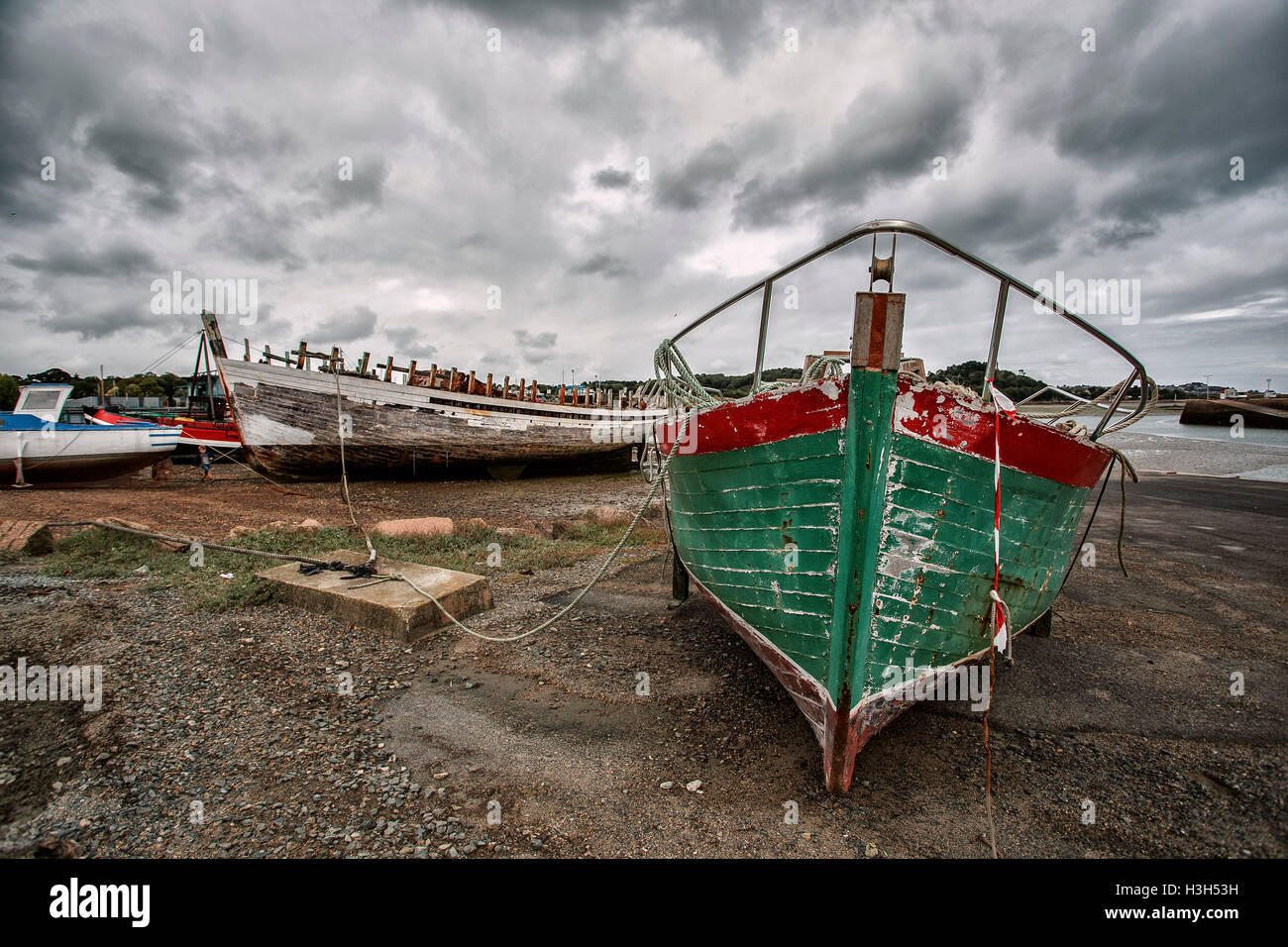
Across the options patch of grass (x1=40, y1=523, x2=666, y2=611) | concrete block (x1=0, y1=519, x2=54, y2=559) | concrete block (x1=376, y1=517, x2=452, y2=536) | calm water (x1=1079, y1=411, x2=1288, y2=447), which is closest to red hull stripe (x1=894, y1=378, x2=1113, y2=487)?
patch of grass (x1=40, y1=523, x2=666, y2=611)

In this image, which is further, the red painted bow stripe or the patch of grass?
the patch of grass

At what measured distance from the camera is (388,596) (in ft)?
16.1

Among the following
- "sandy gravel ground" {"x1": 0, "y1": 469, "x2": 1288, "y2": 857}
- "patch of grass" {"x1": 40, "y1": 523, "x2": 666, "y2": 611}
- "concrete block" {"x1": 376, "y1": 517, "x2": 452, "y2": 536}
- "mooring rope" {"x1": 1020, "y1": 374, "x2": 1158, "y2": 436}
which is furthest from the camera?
"concrete block" {"x1": 376, "y1": 517, "x2": 452, "y2": 536}

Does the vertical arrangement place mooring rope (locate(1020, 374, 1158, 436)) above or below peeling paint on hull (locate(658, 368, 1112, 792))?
above

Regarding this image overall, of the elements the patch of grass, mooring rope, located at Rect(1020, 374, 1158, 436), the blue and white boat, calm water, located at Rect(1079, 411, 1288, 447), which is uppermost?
calm water, located at Rect(1079, 411, 1288, 447)

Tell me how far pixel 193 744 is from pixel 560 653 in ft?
7.67

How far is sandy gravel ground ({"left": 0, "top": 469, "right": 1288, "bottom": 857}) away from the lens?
8.39 feet

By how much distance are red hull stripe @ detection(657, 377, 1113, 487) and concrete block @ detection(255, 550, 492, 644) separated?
286 centimetres

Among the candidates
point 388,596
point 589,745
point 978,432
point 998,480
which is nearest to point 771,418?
point 978,432

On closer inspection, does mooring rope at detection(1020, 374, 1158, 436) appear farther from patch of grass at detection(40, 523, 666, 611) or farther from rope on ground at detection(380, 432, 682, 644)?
patch of grass at detection(40, 523, 666, 611)

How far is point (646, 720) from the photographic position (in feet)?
11.8
